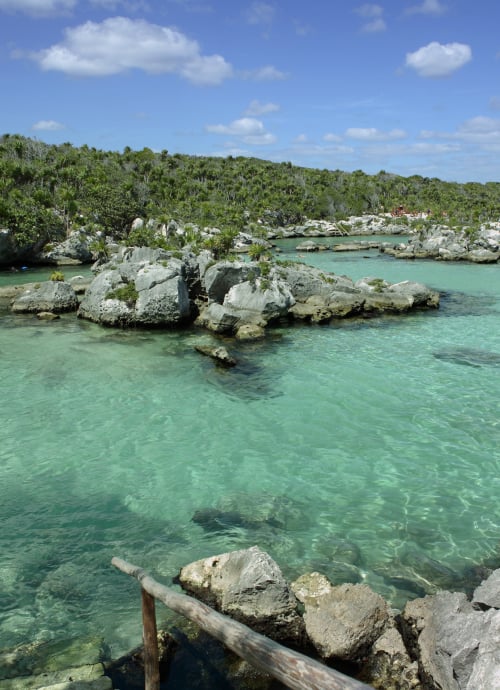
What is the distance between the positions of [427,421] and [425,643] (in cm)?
966

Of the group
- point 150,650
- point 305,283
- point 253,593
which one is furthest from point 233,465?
point 305,283

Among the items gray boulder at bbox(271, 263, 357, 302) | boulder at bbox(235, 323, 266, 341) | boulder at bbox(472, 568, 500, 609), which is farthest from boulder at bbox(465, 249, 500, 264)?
boulder at bbox(472, 568, 500, 609)

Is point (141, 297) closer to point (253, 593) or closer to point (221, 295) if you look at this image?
point (221, 295)

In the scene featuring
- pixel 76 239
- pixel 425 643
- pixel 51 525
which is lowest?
pixel 51 525

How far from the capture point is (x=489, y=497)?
11852 millimetres

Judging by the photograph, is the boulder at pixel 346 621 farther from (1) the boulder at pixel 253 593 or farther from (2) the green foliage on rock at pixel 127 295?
(2) the green foliage on rock at pixel 127 295

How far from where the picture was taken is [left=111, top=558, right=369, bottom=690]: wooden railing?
4.13 metres

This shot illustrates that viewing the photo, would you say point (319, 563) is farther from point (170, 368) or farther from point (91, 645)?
point (170, 368)

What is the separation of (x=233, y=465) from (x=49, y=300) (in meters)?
22.3

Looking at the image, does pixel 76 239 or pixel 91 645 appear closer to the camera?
pixel 91 645

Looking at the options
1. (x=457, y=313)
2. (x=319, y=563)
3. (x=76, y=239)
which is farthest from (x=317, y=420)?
(x=76, y=239)

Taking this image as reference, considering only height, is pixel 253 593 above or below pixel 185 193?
below

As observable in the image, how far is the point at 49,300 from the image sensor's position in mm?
31438

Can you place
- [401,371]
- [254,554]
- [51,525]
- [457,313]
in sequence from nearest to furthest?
1. [254,554]
2. [51,525]
3. [401,371]
4. [457,313]
